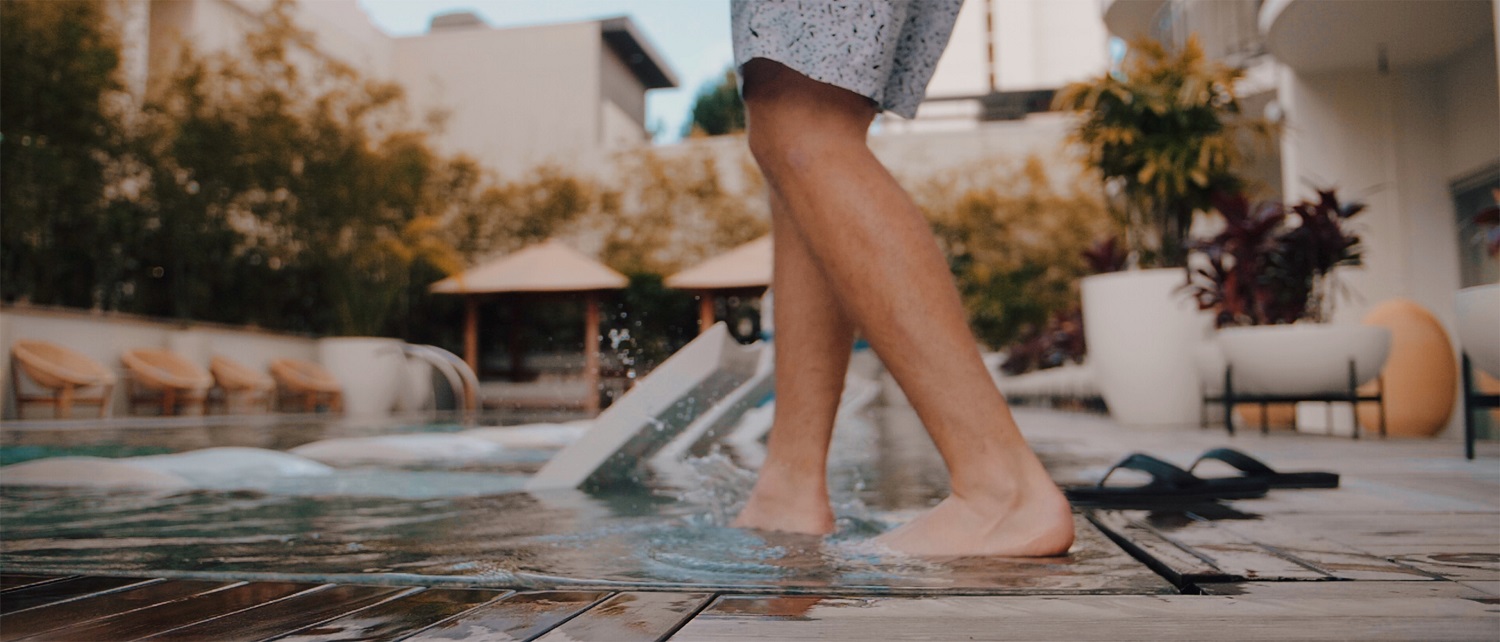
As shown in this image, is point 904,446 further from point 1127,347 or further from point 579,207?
point 579,207

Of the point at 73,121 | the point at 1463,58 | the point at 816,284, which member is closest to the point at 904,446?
the point at 816,284

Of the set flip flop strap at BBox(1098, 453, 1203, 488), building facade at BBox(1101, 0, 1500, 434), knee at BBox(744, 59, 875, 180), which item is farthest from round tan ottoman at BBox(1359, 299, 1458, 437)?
knee at BBox(744, 59, 875, 180)

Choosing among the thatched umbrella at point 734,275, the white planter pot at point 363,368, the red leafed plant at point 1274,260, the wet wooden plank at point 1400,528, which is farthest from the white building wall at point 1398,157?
the white planter pot at point 363,368

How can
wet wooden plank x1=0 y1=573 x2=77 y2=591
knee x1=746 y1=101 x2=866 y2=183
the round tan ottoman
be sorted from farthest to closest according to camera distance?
the round tan ottoman
knee x1=746 y1=101 x2=866 y2=183
wet wooden plank x1=0 y1=573 x2=77 y2=591

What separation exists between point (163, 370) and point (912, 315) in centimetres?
836

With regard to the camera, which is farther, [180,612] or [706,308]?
[706,308]

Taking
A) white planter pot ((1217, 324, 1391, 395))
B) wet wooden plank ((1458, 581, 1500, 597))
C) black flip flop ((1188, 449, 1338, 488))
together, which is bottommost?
black flip flop ((1188, 449, 1338, 488))

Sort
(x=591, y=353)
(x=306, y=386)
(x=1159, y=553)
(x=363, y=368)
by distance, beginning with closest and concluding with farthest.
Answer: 1. (x=1159, y=553)
2. (x=306, y=386)
3. (x=363, y=368)
4. (x=591, y=353)

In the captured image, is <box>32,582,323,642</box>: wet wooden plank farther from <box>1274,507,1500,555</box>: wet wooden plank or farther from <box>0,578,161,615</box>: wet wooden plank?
<box>1274,507,1500,555</box>: wet wooden plank

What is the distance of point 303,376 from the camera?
383 inches

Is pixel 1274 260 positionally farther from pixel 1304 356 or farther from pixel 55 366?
pixel 55 366

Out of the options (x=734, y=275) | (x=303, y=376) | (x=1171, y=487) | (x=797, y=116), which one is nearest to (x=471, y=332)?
(x=303, y=376)

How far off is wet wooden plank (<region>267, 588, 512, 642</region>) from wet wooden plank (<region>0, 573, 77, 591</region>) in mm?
321

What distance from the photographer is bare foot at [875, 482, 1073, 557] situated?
0.95m
